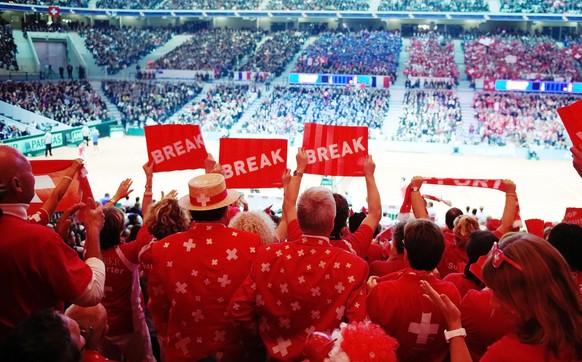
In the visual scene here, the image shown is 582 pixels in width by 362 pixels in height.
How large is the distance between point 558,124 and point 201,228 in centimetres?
3071

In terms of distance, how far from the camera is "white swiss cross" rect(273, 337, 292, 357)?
302 cm

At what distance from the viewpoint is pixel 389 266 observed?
3936mm

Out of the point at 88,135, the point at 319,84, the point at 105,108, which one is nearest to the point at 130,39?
the point at 105,108

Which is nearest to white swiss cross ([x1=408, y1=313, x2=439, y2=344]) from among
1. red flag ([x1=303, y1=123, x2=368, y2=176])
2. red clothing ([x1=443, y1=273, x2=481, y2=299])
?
red clothing ([x1=443, y1=273, x2=481, y2=299])

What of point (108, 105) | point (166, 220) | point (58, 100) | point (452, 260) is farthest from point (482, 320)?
point (108, 105)

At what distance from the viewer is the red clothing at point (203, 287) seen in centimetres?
312

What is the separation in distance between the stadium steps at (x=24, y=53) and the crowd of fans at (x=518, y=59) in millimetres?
29447

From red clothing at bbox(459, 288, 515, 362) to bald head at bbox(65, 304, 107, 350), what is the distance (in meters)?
1.80

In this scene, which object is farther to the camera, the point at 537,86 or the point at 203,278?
the point at 537,86

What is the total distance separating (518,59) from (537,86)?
5.20 m

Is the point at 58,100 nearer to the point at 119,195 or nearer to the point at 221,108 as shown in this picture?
the point at 221,108

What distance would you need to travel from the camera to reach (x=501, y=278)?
2145 mm

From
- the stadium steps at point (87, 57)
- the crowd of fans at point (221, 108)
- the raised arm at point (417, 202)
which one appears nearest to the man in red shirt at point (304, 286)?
the raised arm at point (417, 202)

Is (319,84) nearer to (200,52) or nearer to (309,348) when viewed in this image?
(200,52)
